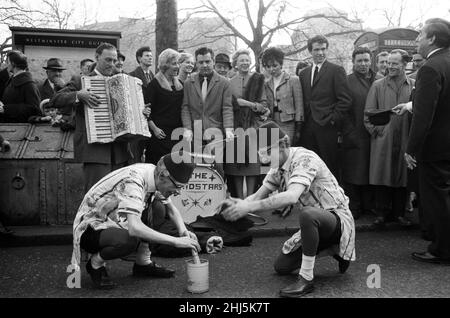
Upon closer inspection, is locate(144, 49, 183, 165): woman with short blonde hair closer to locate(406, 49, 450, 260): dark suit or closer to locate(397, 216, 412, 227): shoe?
locate(406, 49, 450, 260): dark suit

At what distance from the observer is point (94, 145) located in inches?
201

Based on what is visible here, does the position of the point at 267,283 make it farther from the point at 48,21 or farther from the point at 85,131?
the point at 48,21

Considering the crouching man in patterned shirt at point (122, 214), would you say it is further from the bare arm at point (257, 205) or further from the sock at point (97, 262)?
the bare arm at point (257, 205)

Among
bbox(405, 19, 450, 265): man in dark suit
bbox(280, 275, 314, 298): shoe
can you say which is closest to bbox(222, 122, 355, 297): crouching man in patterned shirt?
bbox(280, 275, 314, 298): shoe

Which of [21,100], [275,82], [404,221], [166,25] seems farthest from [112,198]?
[166,25]

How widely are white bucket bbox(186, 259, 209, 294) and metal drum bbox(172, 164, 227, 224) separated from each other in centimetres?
218

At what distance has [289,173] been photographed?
4.01 metres

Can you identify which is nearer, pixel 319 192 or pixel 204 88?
pixel 319 192

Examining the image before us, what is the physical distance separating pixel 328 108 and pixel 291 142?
0.70 metres

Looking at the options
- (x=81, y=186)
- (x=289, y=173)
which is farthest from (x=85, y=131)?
(x=289, y=173)

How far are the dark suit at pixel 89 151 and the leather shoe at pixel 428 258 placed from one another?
3.31 m

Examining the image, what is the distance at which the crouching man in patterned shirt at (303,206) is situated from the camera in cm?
369

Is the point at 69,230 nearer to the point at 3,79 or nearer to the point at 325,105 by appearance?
the point at 3,79

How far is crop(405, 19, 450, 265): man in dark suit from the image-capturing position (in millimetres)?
4543
